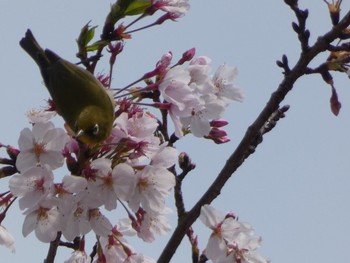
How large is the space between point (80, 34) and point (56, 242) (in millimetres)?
1232

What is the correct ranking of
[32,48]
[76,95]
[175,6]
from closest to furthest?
[76,95] < [175,6] < [32,48]

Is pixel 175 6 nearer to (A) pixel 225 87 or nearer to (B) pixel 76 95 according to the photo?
(A) pixel 225 87

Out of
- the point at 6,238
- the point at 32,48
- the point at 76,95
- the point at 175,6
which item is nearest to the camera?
the point at 6,238

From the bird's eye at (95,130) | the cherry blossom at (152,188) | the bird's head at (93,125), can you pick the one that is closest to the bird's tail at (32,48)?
the bird's head at (93,125)

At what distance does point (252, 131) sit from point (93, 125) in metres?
0.92

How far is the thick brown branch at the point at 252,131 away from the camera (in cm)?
345

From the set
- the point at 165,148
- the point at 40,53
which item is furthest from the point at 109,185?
the point at 40,53

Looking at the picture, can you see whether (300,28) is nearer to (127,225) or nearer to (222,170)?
(222,170)

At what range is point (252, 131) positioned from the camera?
3463 millimetres

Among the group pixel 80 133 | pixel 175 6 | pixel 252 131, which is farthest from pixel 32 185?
pixel 175 6

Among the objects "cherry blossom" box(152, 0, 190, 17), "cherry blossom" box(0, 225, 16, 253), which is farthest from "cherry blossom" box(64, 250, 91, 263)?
"cherry blossom" box(152, 0, 190, 17)

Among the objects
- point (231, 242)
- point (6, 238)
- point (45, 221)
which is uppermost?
point (45, 221)

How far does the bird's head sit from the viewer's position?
12.1 feet

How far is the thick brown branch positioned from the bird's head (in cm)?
70
